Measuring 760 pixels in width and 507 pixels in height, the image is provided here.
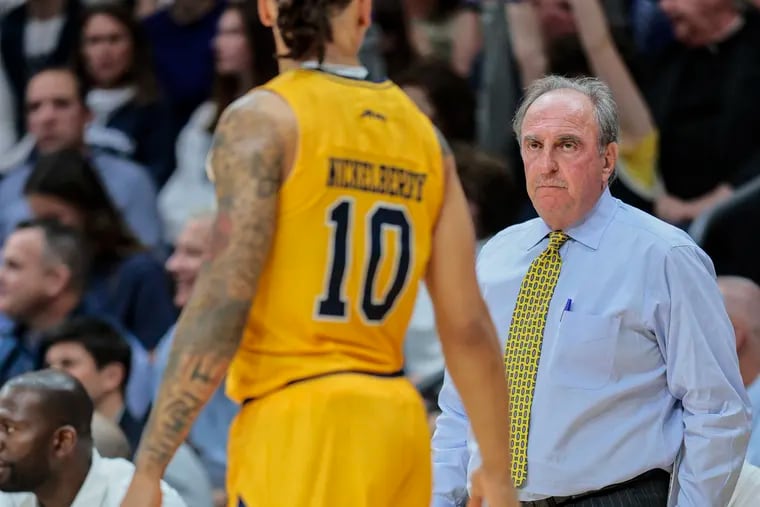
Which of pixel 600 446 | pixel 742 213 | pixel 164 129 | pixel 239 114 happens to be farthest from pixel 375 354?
pixel 164 129

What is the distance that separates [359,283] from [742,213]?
3.78 m

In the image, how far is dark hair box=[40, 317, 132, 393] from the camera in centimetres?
Answer: 640

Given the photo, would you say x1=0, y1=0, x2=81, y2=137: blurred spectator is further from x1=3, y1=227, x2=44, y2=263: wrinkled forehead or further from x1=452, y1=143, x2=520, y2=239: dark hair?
x1=452, y1=143, x2=520, y2=239: dark hair

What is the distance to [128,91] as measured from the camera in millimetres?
8672

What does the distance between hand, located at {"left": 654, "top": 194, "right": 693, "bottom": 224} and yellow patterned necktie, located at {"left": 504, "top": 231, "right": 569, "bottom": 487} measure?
9.18 ft

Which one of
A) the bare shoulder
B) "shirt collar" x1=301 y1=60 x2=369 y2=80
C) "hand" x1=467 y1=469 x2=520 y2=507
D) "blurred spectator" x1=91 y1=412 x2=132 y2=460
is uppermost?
"shirt collar" x1=301 y1=60 x2=369 y2=80

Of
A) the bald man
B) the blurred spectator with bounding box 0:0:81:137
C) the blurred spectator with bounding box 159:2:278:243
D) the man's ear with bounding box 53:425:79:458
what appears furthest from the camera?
the blurred spectator with bounding box 0:0:81:137

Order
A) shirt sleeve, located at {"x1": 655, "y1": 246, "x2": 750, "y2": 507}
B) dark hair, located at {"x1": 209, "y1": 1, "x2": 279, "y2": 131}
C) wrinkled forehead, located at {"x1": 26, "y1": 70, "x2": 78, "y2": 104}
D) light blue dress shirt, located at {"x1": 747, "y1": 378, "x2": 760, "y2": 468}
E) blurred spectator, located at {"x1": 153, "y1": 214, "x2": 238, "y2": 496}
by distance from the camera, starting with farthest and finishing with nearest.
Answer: wrinkled forehead, located at {"x1": 26, "y1": 70, "x2": 78, "y2": 104} < dark hair, located at {"x1": 209, "y1": 1, "x2": 279, "y2": 131} < blurred spectator, located at {"x1": 153, "y1": 214, "x2": 238, "y2": 496} < light blue dress shirt, located at {"x1": 747, "y1": 378, "x2": 760, "y2": 468} < shirt sleeve, located at {"x1": 655, "y1": 246, "x2": 750, "y2": 507}

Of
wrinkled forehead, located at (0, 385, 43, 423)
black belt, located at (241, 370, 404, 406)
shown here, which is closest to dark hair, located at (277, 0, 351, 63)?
black belt, located at (241, 370, 404, 406)

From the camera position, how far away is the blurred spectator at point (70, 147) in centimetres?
805

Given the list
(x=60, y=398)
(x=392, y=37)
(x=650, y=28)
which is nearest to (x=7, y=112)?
(x=392, y=37)

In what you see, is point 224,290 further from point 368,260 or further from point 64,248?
point 64,248

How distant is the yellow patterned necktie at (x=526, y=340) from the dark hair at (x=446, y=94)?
3.39 meters

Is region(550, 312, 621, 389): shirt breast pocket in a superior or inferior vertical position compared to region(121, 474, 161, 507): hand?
inferior
